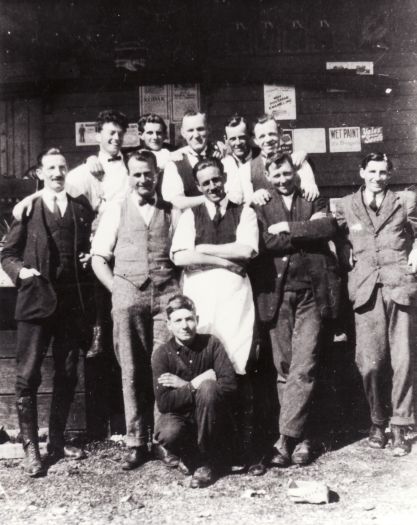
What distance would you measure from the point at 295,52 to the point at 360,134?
1149 millimetres

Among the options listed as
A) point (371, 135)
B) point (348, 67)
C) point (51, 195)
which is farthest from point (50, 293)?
point (348, 67)

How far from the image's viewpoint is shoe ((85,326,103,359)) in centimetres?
459

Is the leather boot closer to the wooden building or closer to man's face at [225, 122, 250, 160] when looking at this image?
man's face at [225, 122, 250, 160]

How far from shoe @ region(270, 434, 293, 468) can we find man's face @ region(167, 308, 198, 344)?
0.93 m

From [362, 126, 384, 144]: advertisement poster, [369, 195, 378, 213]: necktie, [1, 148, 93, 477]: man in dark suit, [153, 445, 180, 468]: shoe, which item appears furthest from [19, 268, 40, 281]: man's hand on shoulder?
[362, 126, 384, 144]: advertisement poster

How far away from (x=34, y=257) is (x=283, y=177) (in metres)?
1.72

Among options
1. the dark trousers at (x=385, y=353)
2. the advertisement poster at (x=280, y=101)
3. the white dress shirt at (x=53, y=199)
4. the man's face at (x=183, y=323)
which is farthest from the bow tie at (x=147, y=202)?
the advertisement poster at (x=280, y=101)

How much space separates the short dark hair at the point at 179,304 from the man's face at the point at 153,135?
1.50 metres

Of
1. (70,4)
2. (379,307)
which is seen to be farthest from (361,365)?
(70,4)

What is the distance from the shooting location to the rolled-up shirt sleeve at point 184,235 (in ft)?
13.8

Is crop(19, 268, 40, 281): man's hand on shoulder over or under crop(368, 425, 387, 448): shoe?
over

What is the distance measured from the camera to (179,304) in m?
3.99

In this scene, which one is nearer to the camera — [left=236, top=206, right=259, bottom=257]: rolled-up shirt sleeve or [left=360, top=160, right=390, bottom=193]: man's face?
[left=236, top=206, right=259, bottom=257]: rolled-up shirt sleeve

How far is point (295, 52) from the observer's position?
23.5 ft
